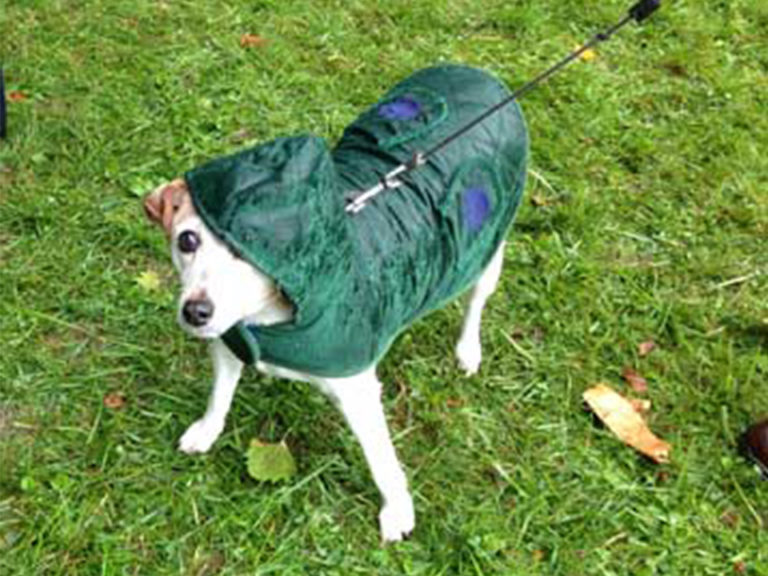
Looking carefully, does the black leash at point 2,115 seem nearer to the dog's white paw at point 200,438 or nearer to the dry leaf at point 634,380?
the dog's white paw at point 200,438

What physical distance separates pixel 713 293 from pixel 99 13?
3.08 m

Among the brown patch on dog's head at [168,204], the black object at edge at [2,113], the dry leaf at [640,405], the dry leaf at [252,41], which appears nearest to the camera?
the brown patch on dog's head at [168,204]

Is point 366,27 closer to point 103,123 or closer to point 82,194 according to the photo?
point 103,123

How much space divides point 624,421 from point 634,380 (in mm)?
222

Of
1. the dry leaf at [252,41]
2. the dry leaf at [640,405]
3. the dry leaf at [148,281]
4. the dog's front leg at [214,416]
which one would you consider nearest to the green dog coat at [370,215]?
the dog's front leg at [214,416]

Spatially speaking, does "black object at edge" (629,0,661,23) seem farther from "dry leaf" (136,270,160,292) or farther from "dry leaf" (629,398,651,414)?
"dry leaf" (136,270,160,292)

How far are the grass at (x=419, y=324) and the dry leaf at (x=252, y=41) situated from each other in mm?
46

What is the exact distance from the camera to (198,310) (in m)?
1.88

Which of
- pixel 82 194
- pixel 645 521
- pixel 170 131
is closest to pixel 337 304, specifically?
pixel 645 521

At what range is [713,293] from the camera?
11.7ft

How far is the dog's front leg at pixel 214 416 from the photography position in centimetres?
272

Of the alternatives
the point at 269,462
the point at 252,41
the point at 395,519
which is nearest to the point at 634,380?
the point at 395,519

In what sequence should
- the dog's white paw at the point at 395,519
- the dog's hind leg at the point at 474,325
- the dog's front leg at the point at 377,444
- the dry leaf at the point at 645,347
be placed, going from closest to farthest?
the dog's front leg at the point at 377,444
the dog's white paw at the point at 395,519
the dog's hind leg at the point at 474,325
the dry leaf at the point at 645,347

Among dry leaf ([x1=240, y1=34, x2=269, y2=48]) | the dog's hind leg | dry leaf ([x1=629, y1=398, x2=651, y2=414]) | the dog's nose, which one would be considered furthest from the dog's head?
dry leaf ([x1=240, y1=34, x2=269, y2=48])
